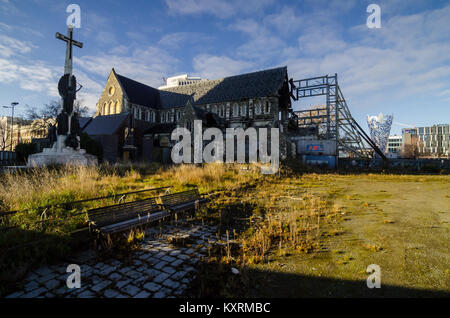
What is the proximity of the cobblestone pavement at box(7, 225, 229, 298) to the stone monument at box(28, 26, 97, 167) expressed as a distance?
561 inches

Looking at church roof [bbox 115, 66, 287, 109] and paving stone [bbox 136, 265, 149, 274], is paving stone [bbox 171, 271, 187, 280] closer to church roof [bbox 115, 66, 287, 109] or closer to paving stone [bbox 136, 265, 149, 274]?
Result: paving stone [bbox 136, 265, 149, 274]

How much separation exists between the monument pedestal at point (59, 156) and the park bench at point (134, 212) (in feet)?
39.0

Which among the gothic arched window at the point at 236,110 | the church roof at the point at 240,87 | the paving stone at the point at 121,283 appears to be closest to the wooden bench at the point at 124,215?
the paving stone at the point at 121,283

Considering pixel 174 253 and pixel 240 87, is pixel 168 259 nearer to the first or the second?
pixel 174 253

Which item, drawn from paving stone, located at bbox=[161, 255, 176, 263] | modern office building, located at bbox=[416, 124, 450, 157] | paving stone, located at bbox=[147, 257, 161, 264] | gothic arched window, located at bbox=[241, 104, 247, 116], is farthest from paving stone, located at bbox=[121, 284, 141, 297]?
modern office building, located at bbox=[416, 124, 450, 157]

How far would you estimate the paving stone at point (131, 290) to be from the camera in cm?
316

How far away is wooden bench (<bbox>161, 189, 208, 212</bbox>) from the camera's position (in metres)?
6.97

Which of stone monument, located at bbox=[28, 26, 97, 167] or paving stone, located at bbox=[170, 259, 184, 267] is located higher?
stone monument, located at bbox=[28, 26, 97, 167]

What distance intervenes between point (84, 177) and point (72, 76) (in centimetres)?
1042

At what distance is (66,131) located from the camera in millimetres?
16266

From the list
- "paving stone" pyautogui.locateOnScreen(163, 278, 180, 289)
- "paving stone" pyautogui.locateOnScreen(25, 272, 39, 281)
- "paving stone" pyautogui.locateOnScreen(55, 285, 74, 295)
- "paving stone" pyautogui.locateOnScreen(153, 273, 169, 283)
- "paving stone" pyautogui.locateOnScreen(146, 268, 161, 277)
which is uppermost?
"paving stone" pyautogui.locateOnScreen(25, 272, 39, 281)

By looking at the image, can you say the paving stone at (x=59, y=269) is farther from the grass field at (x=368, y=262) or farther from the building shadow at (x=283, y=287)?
the grass field at (x=368, y=262)

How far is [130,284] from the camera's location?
11.1 feet
